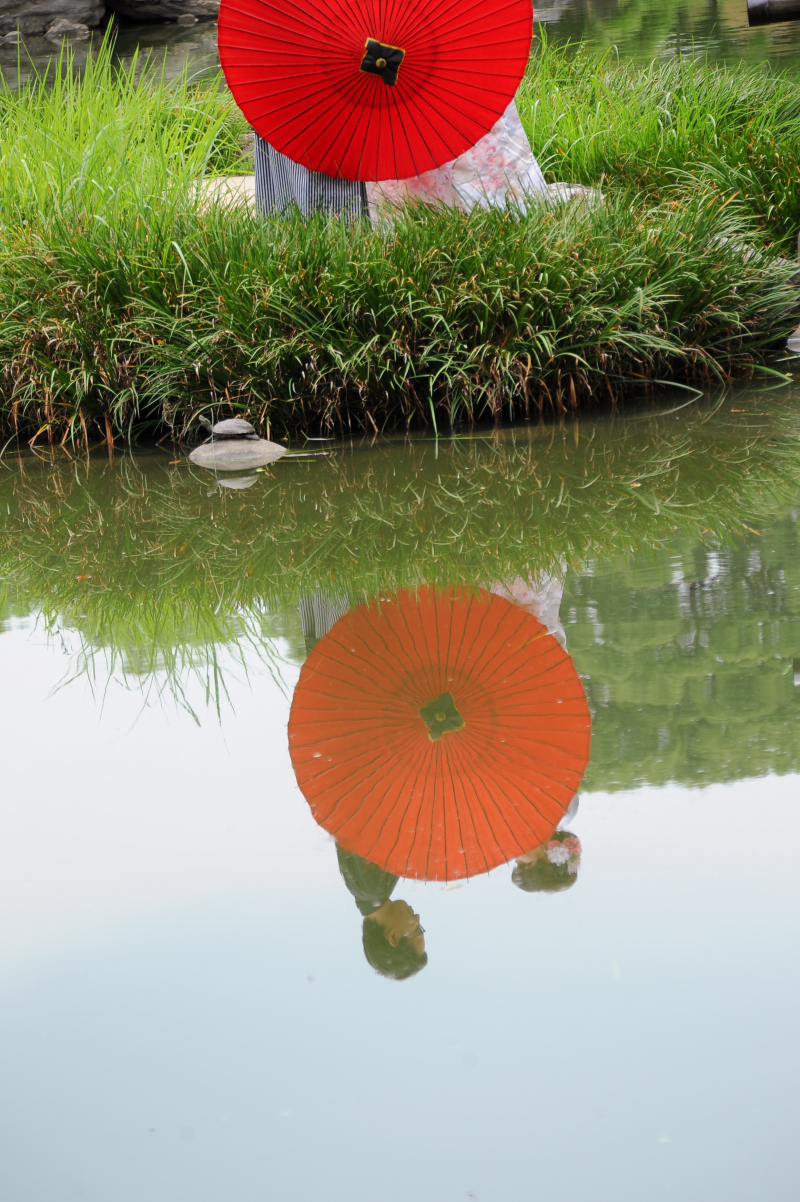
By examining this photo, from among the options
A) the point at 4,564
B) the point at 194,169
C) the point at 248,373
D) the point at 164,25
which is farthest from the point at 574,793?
the point at 164,25

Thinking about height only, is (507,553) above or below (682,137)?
below

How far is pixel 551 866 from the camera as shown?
152 cm

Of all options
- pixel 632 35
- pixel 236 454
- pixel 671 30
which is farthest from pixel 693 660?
pixel 671 30

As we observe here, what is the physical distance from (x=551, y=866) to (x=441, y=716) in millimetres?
432

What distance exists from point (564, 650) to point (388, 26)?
256 centimetres

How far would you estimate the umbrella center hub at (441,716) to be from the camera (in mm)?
1850

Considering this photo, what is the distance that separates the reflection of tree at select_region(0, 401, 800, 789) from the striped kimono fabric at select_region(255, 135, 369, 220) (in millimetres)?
1128

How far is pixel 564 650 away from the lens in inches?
84.1

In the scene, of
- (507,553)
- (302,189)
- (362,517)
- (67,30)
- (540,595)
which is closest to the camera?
(540,595)

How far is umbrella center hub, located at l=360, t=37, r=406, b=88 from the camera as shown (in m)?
3.67

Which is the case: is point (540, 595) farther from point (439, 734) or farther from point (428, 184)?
point (428, 184)

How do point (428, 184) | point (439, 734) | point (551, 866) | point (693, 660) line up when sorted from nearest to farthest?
point (551, 866) < point (439, 734) < point (693, 660) < point (428, 184)

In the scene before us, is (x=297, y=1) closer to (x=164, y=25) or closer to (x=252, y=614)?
(x=252, y=614)

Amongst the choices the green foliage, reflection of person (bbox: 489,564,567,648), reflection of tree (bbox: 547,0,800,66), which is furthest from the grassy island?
reflection of tree (bbox: 547,0,800,66)
